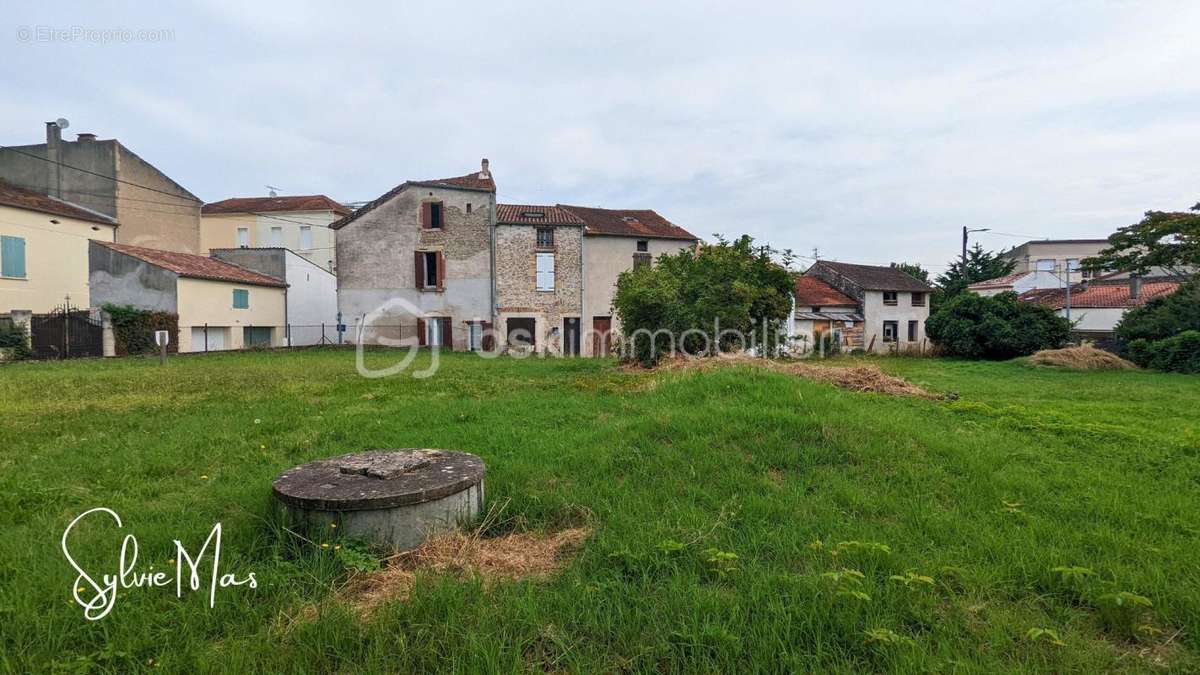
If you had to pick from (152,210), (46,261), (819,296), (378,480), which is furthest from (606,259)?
(378,480)

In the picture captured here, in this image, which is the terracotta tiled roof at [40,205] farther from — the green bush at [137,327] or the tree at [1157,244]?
the tree at [1157,244]

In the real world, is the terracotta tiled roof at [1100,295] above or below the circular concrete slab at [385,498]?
above

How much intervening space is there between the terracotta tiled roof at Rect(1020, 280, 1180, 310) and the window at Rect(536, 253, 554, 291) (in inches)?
889

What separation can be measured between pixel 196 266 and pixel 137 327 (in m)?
4.09

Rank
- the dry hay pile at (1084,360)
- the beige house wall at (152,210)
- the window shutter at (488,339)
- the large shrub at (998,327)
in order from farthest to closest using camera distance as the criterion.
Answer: the beige house wall at (152,210), the window shutter at (488,339), the large shrub at (998,327), the dry hay pile at (1084,360)

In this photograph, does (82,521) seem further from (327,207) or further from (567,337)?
(327,207)

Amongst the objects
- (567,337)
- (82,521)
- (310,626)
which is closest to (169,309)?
(567,337)

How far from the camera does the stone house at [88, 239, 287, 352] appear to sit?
71.0ft

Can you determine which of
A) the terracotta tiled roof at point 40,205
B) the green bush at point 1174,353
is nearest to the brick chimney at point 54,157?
the terracotta tiled roof at point 40,205

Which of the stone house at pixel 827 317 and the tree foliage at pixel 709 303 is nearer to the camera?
the tree foliage at pixel 709 303

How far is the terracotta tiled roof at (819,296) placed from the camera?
106ft

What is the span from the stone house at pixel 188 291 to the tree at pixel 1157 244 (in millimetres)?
37890

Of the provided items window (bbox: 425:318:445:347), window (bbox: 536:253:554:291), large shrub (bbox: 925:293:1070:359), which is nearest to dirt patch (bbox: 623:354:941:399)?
window (bbox: 536:253:554:291)

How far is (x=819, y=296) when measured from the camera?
33.2m
